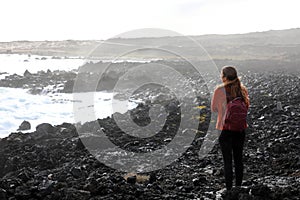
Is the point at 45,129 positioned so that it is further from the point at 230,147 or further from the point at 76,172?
the point at 230,147

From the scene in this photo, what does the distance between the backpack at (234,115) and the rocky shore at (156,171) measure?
3.04ft

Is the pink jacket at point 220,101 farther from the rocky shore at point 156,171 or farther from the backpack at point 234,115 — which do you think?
the rocky shore at point 156,171

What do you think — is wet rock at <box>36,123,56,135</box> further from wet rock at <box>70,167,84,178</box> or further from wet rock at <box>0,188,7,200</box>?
wet rock at <box>0,188,7,200</box>

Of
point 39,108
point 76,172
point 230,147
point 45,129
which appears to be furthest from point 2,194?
point 39,108

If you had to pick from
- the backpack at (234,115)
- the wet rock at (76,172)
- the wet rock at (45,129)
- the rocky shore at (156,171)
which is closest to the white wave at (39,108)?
the wet rock at (45,129)

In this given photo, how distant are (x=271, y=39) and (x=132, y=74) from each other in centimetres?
6559

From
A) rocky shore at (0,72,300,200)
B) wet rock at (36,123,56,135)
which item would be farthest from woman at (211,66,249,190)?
wet rock at (36,123,56,135)

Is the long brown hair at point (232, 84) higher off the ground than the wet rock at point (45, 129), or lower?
higher

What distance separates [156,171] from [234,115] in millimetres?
2977

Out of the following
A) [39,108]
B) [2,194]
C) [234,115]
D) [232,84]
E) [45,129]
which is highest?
[232,84]

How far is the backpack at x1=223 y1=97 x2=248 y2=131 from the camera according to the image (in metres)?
5.72

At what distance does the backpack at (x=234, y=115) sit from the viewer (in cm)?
572

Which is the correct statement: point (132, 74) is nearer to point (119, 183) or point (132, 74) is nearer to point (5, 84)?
point (5, 84)

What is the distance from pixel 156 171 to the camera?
8141 mm
